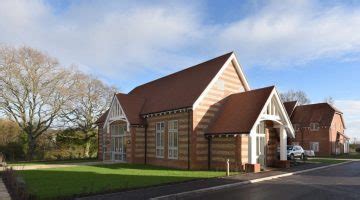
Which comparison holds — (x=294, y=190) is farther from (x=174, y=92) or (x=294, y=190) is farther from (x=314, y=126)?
(x=314, y=126)

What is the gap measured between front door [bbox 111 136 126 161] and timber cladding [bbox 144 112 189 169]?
10.1 ft

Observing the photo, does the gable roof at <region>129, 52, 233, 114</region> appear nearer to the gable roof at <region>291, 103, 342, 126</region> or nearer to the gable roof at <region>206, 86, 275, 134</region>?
the gable roof at <region>206, 86, 275, 134</region>

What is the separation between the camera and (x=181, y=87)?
27578 mm

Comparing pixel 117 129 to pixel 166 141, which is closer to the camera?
pixel 166 141

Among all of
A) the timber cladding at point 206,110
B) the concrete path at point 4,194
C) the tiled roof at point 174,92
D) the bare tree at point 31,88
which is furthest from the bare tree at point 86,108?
the concrete path at point 4,194

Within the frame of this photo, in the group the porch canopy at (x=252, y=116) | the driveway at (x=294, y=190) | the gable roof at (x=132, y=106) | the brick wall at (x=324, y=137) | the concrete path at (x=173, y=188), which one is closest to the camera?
Answer: the concrete path at (x=173, y=188)

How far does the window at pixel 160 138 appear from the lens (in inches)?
1031

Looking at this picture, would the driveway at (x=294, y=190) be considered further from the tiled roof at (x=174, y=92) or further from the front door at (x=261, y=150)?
the tiled roof at (x=174, y=92)

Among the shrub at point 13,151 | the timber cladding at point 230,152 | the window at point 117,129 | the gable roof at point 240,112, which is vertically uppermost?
the gable roof at point 240,112

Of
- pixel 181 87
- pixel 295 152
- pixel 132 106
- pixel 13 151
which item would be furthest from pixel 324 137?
pixel 13 151

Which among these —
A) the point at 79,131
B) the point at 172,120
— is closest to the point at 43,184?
the point at 172,120

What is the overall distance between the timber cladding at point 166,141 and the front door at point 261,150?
4.61m

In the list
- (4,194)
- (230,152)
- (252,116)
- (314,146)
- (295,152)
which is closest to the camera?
(4,194)

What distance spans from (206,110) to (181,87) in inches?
176
